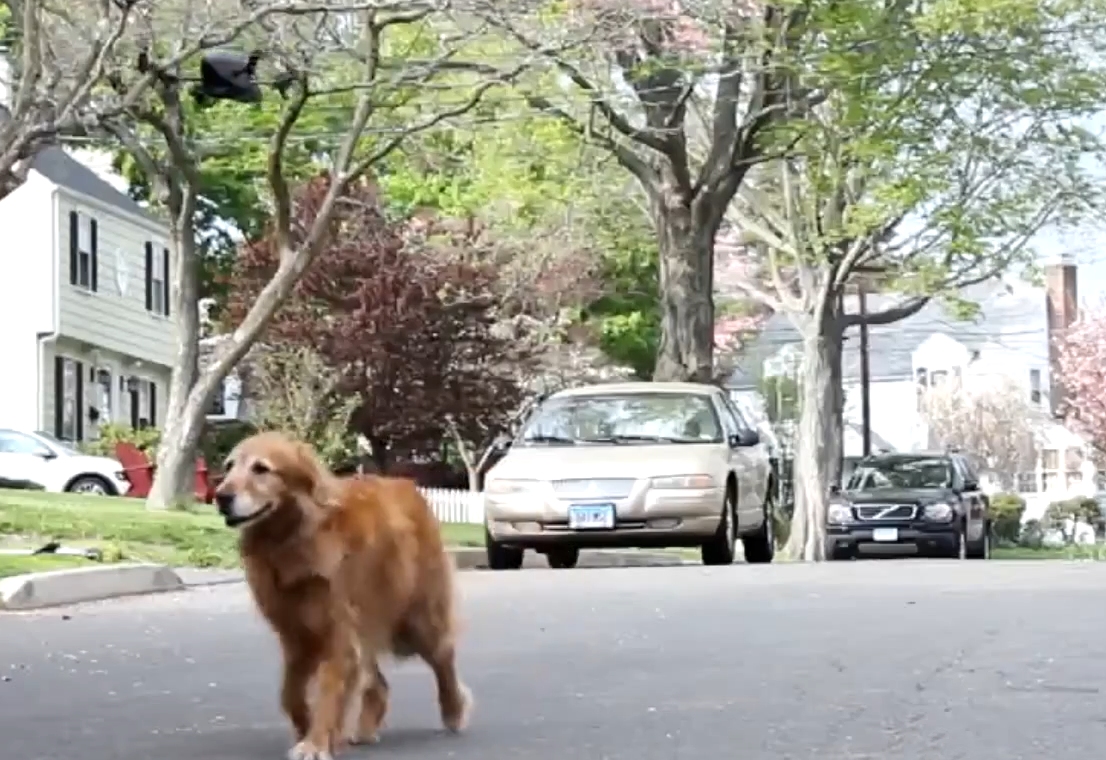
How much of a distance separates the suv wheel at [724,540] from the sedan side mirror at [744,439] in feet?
1.68

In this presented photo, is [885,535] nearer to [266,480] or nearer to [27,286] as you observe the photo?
[27,286]

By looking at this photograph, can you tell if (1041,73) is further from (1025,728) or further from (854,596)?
(1025,728)

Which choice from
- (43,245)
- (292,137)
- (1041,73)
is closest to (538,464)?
(1041,73)

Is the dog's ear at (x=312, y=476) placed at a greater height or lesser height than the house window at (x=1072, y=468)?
lesser

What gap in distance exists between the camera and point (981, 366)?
313 ft

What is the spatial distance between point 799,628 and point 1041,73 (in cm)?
2066

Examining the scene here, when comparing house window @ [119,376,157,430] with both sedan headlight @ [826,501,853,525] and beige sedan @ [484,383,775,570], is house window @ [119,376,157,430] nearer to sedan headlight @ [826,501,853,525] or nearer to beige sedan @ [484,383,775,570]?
sedan headlight @ [826,501,853,525]

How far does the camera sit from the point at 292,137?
36031 millimetres

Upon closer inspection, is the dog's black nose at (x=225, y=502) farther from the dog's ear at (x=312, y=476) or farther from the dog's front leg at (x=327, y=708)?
the dog's front leg at (x=327, y=708)

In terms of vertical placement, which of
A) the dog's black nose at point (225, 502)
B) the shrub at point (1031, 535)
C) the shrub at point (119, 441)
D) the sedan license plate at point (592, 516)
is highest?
the shrub at point (119, 441)

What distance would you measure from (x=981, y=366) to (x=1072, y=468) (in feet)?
18.9

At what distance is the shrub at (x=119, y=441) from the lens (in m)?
43.6

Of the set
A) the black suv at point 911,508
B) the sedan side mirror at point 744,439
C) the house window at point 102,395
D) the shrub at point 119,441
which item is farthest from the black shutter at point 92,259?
the sedan side mirror at point 744,439

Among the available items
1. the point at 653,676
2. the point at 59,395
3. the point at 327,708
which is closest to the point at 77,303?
the point at 59,395
